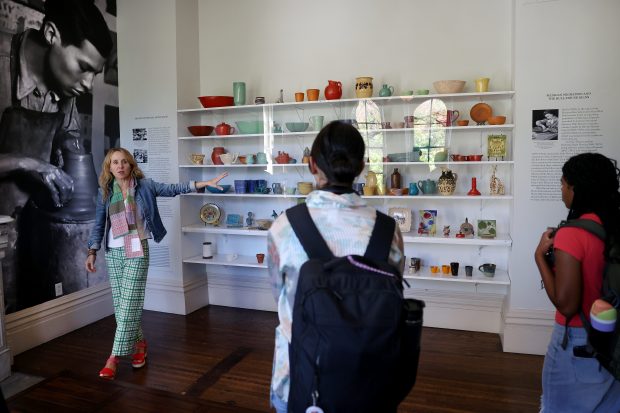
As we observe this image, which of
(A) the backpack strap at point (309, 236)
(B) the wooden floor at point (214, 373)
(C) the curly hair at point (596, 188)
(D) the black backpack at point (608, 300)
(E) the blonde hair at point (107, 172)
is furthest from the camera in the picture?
(E) the blonde hair at point (107, 172)

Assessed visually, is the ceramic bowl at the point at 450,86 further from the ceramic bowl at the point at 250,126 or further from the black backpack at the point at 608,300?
the black backpack at the point at 608,300

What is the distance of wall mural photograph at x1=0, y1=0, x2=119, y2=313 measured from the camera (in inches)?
144

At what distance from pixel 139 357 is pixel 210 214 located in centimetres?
169

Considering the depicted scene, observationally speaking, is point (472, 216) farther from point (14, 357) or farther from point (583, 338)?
point (14, 357)

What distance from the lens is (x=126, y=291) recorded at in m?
3.28

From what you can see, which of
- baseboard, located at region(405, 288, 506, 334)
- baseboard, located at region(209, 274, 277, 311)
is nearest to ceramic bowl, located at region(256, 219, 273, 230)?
baseboard, located at region(209, 274, 277, 311)

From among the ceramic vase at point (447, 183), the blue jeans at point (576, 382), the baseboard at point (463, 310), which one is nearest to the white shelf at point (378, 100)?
the ceramic vase at point (447, 183)

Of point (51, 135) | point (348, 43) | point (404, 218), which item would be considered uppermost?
point (348, 43)

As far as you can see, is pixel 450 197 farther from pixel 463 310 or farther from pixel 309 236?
pixel 309 236

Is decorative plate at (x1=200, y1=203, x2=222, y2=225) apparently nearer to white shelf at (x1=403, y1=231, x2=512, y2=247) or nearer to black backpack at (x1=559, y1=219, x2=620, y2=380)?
white shelf at (x1=403, y1=231, x2=512, y2=247)

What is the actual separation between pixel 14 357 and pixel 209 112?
8.74ft

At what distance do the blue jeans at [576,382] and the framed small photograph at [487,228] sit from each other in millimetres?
2280

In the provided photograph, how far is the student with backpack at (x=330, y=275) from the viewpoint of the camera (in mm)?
1192

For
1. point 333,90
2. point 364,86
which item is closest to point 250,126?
point 333,90
